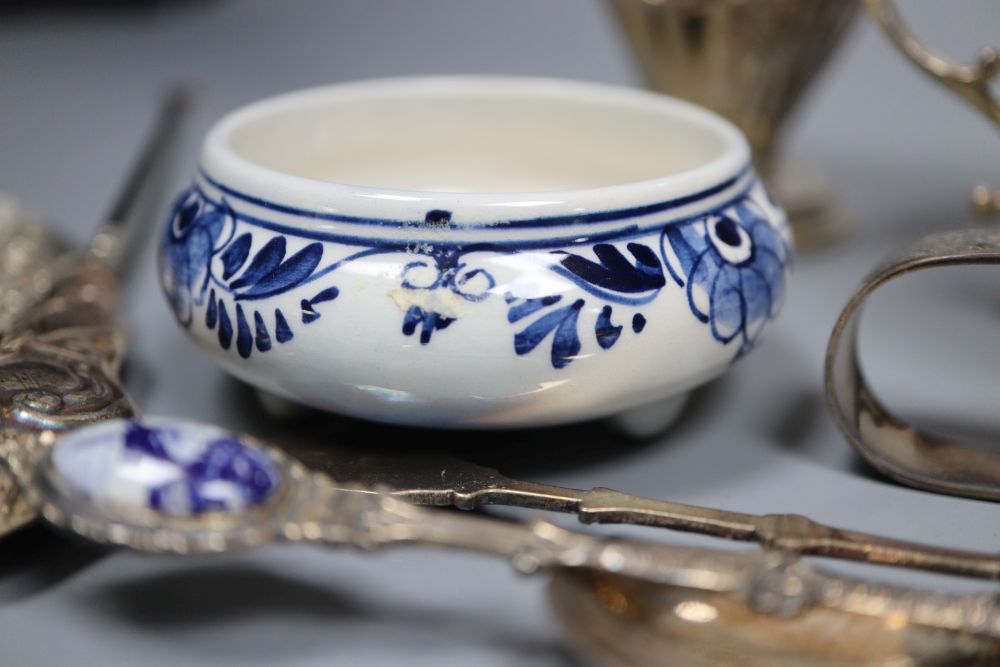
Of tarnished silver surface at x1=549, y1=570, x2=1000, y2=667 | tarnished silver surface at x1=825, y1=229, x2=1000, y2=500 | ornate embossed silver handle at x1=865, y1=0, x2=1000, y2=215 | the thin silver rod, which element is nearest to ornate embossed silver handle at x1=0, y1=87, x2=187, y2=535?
the thin silver rod

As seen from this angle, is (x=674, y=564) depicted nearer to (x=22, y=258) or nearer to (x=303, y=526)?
(x=303, y=526)

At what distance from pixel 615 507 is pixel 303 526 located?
0.46ft

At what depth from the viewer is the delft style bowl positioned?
498mm

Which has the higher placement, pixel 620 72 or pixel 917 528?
pixel 917 528

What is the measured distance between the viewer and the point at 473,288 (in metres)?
0.50

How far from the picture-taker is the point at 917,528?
533 mm

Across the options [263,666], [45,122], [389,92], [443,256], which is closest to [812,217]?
[389,92]

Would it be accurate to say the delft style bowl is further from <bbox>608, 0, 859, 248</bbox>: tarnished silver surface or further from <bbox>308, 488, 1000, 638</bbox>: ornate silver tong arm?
<bbox>608, 0, 859, 248</bbox>: tarnished silver surface

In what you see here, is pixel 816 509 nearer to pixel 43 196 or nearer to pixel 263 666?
pixel 263 666

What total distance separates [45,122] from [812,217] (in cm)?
80

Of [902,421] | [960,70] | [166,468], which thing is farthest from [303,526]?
[960,70]

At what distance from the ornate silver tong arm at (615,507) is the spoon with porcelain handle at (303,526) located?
0.11ft

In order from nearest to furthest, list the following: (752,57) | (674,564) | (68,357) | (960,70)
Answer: (674,564) → (68,357) → (960,70) → (752,57)

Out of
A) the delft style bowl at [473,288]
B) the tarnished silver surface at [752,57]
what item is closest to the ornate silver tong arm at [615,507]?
the delft style bowl at [473,288]
